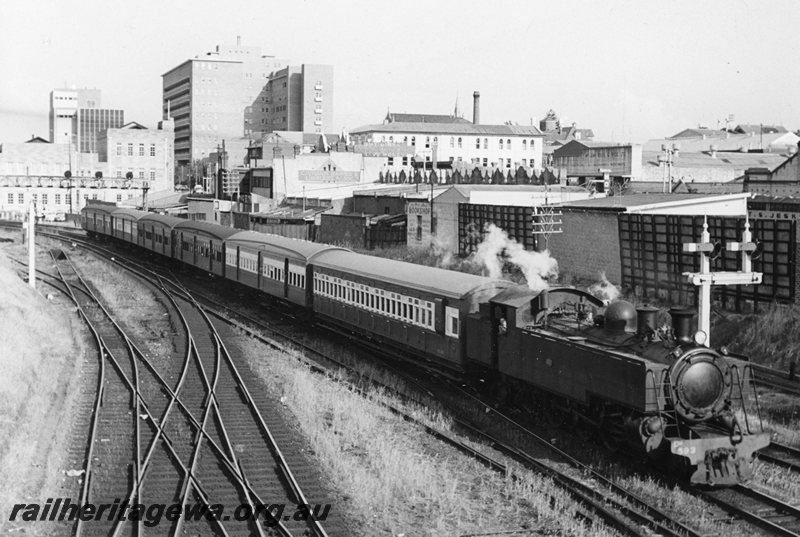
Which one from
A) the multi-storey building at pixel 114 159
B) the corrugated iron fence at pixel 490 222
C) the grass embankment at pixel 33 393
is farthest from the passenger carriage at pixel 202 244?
the multi-storey building at pixel 114 159

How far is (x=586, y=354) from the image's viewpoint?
50.3 ft

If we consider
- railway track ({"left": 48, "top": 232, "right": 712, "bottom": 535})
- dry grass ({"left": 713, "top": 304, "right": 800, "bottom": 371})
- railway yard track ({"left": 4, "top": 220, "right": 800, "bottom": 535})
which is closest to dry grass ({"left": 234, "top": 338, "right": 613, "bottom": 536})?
railway track ({"left": 48, "top": 232, "right": 712, "bottom": 535})

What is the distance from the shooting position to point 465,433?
1767 cm

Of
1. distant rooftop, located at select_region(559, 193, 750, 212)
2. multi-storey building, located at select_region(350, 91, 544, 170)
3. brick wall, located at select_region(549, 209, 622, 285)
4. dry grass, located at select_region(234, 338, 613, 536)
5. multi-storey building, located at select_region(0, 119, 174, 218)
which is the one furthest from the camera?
multi-storey building, located at select_region(0, 119, 174, 218)

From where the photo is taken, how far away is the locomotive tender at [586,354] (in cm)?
1411

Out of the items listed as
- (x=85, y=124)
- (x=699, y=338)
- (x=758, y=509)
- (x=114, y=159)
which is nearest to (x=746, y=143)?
(x=114, y=159)

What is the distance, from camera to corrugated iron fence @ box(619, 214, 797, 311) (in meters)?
24.8

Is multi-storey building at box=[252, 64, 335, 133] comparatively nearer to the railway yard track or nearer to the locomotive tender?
the locomotive tender

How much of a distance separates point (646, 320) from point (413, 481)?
4.49 meters

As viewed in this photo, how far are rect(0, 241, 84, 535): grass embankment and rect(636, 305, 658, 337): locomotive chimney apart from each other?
367 inches

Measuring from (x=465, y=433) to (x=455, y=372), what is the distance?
2.88 metres

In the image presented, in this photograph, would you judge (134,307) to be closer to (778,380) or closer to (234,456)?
(234,456)

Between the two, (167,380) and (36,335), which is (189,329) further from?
(167,380)

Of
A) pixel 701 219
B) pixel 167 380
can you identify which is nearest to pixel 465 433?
pixel 167 380
